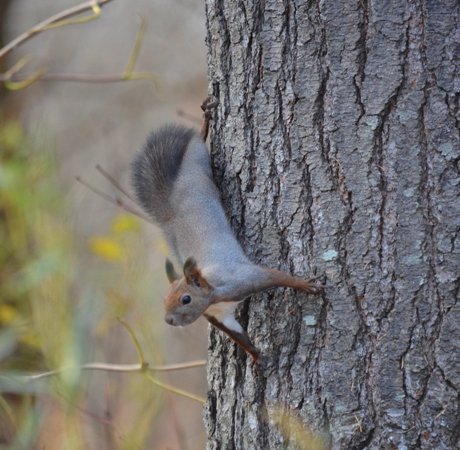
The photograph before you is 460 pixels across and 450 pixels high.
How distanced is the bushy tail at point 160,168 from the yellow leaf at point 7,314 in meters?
2.03

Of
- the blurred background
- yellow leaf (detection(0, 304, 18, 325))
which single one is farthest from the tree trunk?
yellow leaf (detection(0, 304, 18, 325))

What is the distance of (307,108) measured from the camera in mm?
1579

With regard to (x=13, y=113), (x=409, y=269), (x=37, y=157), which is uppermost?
(x=13, y=113)

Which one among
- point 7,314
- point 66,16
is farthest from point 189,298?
point 7,314

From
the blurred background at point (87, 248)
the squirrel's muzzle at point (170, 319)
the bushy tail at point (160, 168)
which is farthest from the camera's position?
the blurred background at point (87, 248)

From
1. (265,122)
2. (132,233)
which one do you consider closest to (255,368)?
(265,122)

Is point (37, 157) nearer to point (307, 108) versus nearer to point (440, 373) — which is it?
point (307, 108)

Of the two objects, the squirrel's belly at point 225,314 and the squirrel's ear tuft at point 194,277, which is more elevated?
the squirrel's ear tuft at point 194,277

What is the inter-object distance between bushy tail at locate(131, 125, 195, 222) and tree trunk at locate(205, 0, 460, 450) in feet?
0.59

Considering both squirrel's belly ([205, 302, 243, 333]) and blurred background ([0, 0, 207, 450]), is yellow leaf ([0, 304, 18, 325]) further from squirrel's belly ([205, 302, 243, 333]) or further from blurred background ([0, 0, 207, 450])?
squirrel's belly ([205, 302, 243, 333])

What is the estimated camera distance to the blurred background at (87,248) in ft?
9.52

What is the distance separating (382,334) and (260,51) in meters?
0.62

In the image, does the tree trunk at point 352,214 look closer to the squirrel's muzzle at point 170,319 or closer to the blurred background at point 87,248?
the squirrel's muzzle at point 170,319

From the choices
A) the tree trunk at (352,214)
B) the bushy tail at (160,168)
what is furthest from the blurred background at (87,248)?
the tree trunk at (352,214)
